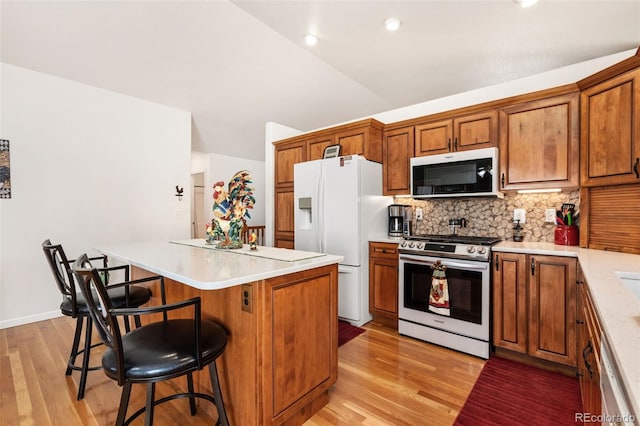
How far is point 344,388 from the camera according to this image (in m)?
2.05

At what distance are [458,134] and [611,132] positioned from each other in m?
1.11

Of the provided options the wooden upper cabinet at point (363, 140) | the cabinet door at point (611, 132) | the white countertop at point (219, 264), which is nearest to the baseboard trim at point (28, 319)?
the white countertop at point (219, 264)

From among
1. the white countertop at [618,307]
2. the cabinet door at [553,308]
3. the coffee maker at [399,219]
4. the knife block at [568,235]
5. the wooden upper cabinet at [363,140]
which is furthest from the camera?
the coffee maker at [399,219]

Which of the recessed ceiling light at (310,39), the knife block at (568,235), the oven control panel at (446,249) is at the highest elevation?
the recessed ceiling light at (310,39)

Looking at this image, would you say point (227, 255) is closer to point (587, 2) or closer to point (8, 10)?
point (8, 10)

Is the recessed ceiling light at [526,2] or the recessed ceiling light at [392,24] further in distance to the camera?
the recessed ceiling light at [392,24]

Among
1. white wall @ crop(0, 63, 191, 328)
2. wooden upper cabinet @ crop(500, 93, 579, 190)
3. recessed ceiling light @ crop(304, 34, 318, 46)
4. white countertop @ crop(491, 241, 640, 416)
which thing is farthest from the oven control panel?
white wall @ crop(0, 63, 191, 328)

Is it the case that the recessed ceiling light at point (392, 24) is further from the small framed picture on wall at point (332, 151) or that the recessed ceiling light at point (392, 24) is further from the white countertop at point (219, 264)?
the white countertop at point (219, 264)

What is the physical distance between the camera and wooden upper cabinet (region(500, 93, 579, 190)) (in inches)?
95.3

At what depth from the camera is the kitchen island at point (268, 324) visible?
4.77 feet

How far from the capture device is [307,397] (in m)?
1.71

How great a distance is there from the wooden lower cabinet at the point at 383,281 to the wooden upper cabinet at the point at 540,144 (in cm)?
125

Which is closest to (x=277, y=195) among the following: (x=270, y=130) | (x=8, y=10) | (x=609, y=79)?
(x=270, y=130)

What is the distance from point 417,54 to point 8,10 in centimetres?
384
